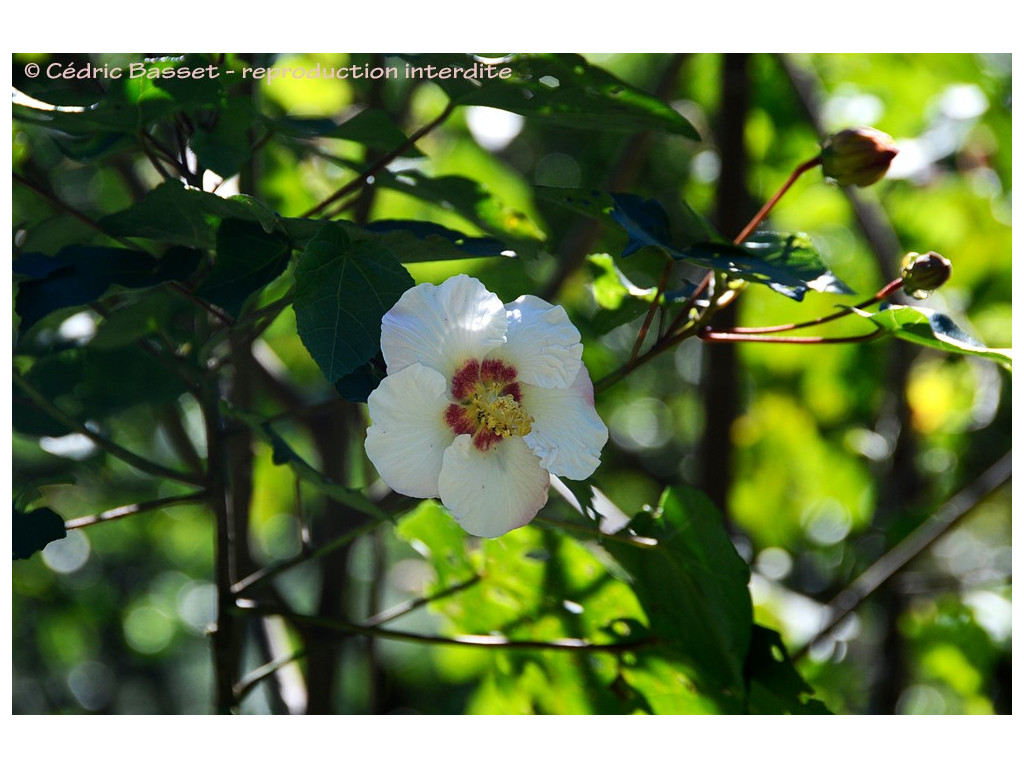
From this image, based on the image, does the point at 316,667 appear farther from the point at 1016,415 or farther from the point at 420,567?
the point at 420,567

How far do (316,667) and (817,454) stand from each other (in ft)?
3.65

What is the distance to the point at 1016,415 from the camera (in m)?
1.19

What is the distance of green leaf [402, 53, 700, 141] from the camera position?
942mm

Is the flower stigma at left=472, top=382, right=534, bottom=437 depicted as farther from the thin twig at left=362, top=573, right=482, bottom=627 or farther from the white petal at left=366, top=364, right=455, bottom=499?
the thin twig at left=362, top=573, right=482, bottom=627

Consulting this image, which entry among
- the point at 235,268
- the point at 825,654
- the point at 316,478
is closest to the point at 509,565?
the point at 316,478

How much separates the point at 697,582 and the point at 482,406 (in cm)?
36

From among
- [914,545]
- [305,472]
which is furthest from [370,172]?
[914,545]

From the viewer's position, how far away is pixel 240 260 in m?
0.81

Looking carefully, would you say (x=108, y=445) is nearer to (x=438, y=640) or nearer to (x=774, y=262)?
(x=438, y=640)

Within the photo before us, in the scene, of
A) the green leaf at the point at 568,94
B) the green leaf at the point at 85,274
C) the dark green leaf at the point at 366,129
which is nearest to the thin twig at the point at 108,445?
the green leaf at the point at 85,274

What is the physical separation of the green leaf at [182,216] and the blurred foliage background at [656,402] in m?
0.09

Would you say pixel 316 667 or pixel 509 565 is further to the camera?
pixel 316 667

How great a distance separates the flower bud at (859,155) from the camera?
94cm

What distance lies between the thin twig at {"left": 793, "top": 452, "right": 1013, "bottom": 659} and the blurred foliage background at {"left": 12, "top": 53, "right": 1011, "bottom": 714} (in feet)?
0.05
